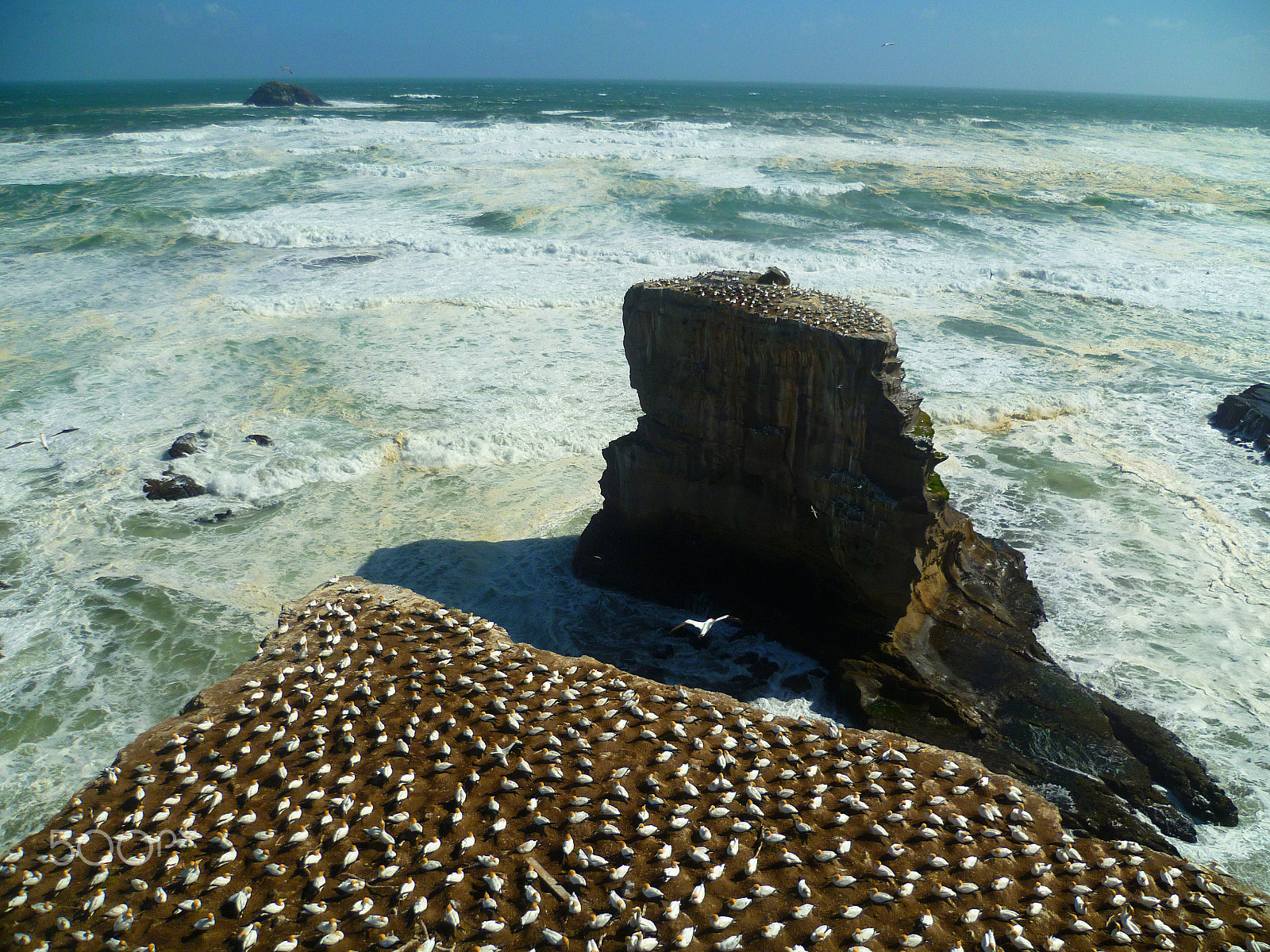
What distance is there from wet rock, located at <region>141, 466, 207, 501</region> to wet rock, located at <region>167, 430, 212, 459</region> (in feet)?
3.25

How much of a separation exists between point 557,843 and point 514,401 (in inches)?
567

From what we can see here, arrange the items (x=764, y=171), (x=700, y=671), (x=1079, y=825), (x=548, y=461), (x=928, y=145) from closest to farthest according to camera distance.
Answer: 1. (x=1079, y=825)
2. (x=700, y=671)
3. (x=548, y=461)
4. (x=764, y=171)
5. (x=928, y=145)

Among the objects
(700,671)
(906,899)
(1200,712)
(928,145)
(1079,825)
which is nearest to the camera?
(906,899)

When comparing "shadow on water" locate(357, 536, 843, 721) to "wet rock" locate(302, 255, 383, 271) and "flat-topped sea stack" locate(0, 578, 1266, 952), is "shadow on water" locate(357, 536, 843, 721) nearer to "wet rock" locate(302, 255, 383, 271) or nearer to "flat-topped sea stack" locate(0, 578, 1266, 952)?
"flat-topped sea stack" locate(0, 578, 1266, 952)

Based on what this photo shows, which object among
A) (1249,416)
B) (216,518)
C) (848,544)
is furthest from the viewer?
(1249,416)

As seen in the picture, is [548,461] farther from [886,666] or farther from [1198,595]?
[1198,595]

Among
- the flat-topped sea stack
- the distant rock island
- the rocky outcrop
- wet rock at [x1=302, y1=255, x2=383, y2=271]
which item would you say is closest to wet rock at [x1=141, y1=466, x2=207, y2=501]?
the flat-topped sea stack

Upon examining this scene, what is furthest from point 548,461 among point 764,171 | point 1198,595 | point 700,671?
point 764,171

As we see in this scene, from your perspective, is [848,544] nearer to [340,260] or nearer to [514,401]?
[514,401]

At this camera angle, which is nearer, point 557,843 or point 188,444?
point 557,843

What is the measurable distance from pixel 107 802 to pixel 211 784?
2.92 ft

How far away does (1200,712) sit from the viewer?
36.5 ft

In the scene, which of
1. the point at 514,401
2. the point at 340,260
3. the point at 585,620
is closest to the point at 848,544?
the point at 585,620

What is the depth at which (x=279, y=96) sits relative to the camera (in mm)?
96688
